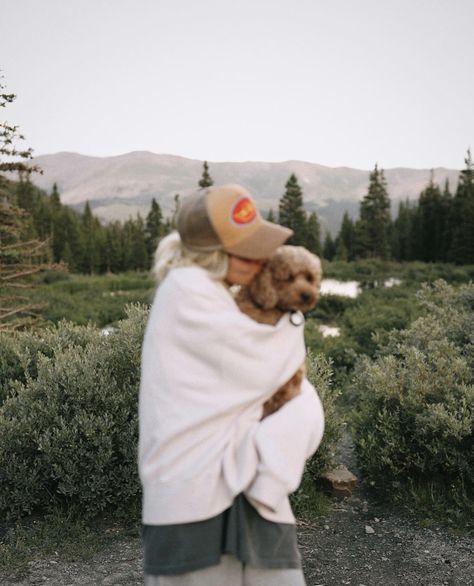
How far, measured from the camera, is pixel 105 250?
236ft

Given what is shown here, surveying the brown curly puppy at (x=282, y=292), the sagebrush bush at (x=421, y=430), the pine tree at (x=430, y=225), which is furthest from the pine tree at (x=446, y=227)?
the brown curly puppy at (x=282, y=292)

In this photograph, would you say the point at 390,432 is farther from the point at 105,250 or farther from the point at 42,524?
the point at 105,250

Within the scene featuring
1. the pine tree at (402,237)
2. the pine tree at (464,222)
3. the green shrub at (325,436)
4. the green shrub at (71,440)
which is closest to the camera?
the green shrub at (71,440)

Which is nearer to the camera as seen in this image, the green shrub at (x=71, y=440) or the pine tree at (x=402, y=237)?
the green shrub at (x=71, y=440)

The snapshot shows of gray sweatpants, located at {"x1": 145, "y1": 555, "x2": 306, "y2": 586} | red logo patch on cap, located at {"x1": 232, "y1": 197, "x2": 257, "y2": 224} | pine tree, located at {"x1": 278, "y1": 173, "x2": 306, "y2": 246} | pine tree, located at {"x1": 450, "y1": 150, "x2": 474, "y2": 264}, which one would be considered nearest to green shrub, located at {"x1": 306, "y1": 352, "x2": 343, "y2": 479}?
gray sweatpants, located at {"x1": 145, "y1": 555, "x2": 306, "y2": 586}

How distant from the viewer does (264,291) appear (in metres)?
1.93

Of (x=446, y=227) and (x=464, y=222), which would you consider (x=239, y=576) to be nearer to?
(x=464, y=222)

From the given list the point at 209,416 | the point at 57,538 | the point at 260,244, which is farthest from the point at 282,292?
the point at 57,538

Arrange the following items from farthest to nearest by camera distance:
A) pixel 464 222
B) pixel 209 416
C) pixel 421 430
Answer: pixel 464 222
pixel 421 430
pixel 209 416

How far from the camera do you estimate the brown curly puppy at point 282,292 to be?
1.94m

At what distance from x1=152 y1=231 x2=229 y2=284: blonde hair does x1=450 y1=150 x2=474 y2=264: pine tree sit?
51.7m

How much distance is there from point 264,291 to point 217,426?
0.47 metres

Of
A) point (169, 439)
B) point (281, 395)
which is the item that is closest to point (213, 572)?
point (169, 439)

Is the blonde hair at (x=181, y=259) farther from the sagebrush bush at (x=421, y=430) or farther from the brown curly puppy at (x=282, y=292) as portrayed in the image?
the sagebrush bush at (x=421, y=430)
